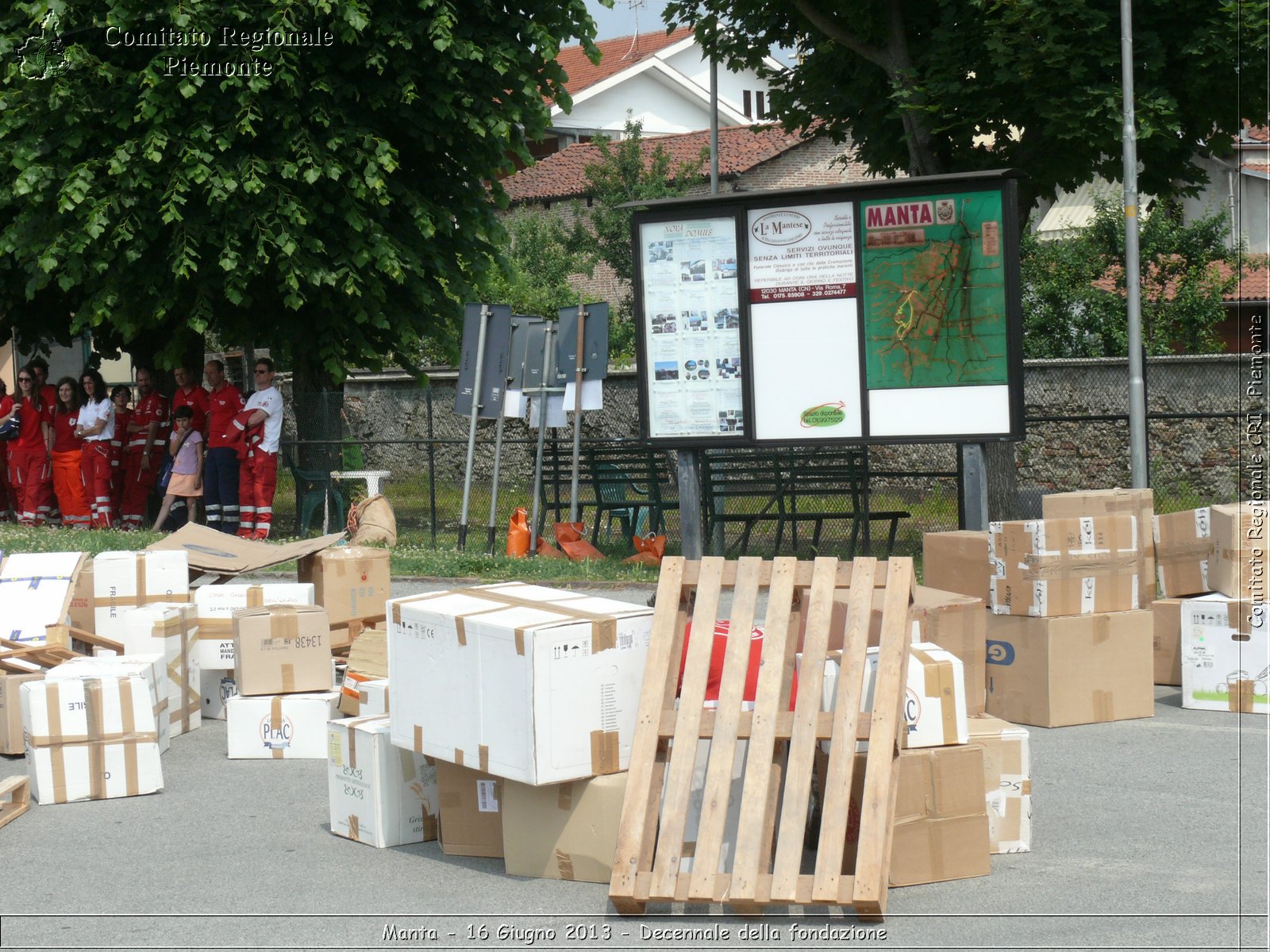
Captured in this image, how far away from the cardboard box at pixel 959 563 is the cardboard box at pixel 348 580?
3.57 meters

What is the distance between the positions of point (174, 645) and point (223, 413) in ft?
30.9

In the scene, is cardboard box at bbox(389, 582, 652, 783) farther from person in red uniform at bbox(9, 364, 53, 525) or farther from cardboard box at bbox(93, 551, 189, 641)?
person in red uniform at bbox(9, 364, 53, 525)

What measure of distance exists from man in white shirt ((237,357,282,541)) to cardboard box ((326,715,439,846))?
37.4 ft

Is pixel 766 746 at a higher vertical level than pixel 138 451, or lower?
lower

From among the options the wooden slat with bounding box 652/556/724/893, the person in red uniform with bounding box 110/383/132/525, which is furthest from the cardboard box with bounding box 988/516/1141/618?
the person in red uniform with bounding box 110/383/132/525

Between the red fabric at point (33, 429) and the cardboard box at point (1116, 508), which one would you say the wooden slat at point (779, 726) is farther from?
the red fabric at point (33, 429)

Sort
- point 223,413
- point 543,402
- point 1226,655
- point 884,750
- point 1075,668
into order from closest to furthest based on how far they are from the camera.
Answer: point 884,750
point 1075,668
point 1226,655
point 543,402
point 223,413

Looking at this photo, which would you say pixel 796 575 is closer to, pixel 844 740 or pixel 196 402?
pixel 844 740

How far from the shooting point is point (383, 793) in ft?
20.9

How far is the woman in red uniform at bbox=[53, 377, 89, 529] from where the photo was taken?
66.1 feet

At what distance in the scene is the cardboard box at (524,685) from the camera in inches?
220

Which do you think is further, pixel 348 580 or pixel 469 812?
pixel 348 580

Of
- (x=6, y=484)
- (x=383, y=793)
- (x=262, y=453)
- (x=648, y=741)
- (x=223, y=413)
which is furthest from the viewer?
(x=6, y=484)

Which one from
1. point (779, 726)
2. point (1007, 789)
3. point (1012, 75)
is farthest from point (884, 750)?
point (1012, 75)
